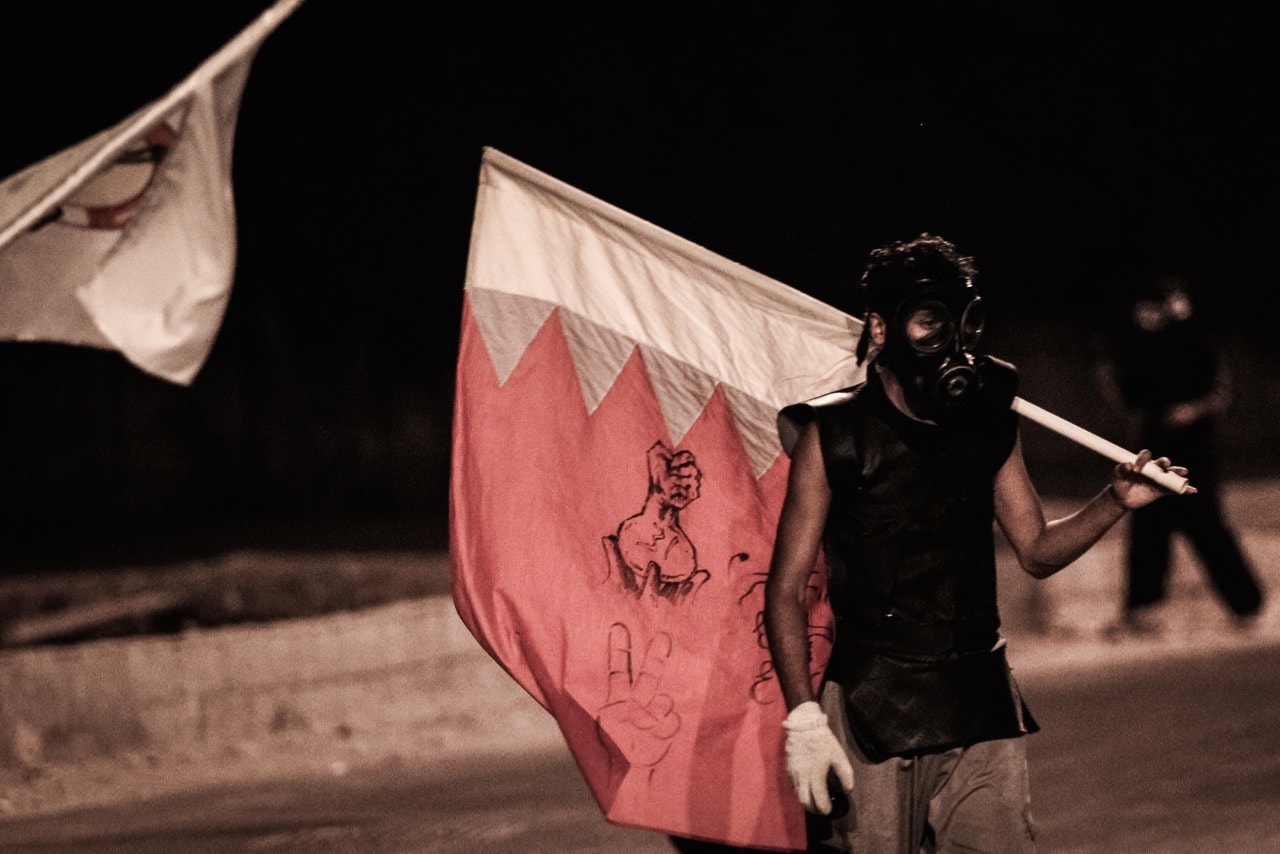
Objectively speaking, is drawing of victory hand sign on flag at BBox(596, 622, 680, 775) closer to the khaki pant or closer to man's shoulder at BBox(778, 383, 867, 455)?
the khaki pant

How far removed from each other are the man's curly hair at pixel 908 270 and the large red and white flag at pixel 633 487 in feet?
1.79

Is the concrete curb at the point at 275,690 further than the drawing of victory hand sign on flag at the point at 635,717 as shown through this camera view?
Yes

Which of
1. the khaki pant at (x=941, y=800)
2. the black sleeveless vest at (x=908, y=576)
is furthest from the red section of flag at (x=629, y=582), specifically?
the black sleeveless vest at (x=908, y=576)

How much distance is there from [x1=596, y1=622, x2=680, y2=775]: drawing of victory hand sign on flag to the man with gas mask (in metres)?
0.62

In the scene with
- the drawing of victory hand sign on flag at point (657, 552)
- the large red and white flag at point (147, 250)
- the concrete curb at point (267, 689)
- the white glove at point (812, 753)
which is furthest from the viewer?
the concrete curb at point (267, 689)

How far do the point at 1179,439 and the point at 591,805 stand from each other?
5022 millimetres

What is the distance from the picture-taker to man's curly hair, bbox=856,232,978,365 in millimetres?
3801

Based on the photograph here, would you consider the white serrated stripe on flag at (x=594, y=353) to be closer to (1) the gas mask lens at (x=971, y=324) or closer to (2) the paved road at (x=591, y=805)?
(1) the gas mask lens at (x=971, y=324)

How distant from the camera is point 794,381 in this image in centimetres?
463

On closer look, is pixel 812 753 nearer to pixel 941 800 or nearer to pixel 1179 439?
pixel 941 800

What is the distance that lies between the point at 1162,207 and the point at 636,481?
790 inches

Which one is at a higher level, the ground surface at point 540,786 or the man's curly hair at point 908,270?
the man's curly hair at point 908,270

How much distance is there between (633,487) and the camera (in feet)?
15.0

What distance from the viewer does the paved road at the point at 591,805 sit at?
21.0 ft
